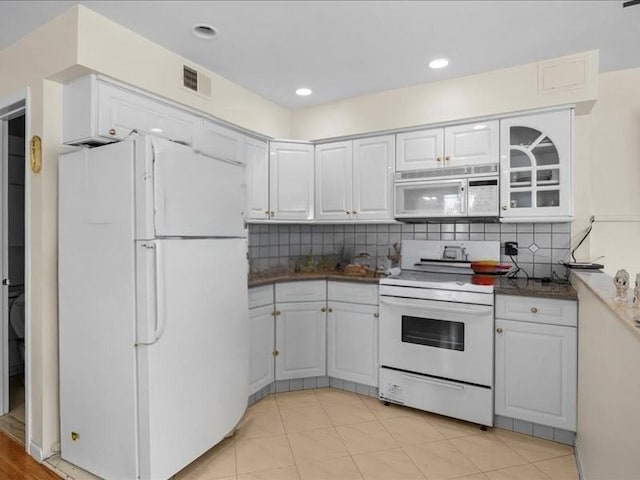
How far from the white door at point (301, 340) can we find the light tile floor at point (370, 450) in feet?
1.20

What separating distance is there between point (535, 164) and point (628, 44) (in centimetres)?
88

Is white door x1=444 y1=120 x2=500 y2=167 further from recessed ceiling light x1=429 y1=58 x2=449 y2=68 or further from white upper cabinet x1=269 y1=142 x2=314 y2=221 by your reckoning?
white upper cabinet x1=269 y1=142 x2=314 y2=221

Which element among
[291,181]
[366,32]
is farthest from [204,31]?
[291,181]

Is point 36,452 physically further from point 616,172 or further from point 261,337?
point 616,172

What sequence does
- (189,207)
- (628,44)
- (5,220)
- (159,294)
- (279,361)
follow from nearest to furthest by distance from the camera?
(159,294)
(189,207)
(628,44)
(5,220)
(279,361)

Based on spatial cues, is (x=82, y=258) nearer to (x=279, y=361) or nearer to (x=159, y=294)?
(x=159, y=294)

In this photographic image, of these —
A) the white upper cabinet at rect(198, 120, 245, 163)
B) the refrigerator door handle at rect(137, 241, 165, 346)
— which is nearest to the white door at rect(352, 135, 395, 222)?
A: the white upper cabinet at rect(198, 120, 245, 163)

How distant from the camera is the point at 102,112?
2129 mm

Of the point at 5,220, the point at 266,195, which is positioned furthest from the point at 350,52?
the point at 5,220

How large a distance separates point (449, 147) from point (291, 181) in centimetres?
139

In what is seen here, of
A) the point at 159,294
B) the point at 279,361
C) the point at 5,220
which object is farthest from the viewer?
the point at 279,361

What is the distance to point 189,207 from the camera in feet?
6.59

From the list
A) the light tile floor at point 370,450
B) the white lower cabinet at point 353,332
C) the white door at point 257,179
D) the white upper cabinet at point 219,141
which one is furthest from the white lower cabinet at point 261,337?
the white upper cabinet at point 219,141

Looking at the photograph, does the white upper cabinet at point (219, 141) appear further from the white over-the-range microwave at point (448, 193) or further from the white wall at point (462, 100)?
the white over-the-range microwave at point (448, 193)
